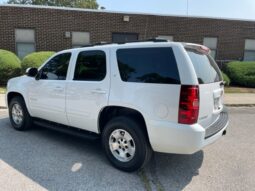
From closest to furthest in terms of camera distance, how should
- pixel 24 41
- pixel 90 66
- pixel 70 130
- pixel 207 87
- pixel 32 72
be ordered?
pixel 207 87 < pixel 90 66 < pixel 70 130 < pixel 32 72 < pixel 24 41

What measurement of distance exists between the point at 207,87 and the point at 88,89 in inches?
73.6

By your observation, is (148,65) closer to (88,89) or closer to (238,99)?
(88,89)

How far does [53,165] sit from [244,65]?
12583 mm

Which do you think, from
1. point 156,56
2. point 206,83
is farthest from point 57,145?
point 206,83

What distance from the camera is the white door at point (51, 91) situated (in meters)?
4.78

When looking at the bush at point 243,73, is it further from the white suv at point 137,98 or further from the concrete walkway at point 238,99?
the white suv at point 137,98

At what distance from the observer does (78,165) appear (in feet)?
13.5

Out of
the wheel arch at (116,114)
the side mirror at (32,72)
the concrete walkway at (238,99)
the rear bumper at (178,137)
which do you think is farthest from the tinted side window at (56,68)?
the concrete walkway at (238,99)

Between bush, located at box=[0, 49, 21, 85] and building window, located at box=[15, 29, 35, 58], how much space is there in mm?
1809

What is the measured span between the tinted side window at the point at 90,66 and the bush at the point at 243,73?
11.3 metres

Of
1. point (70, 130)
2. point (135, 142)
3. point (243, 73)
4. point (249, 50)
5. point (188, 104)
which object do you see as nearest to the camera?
point (188, 104)

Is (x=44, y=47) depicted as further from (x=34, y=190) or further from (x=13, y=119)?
(x=34, y=190)

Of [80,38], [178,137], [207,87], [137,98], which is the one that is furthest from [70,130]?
[80,38]

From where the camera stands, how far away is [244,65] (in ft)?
45.5
